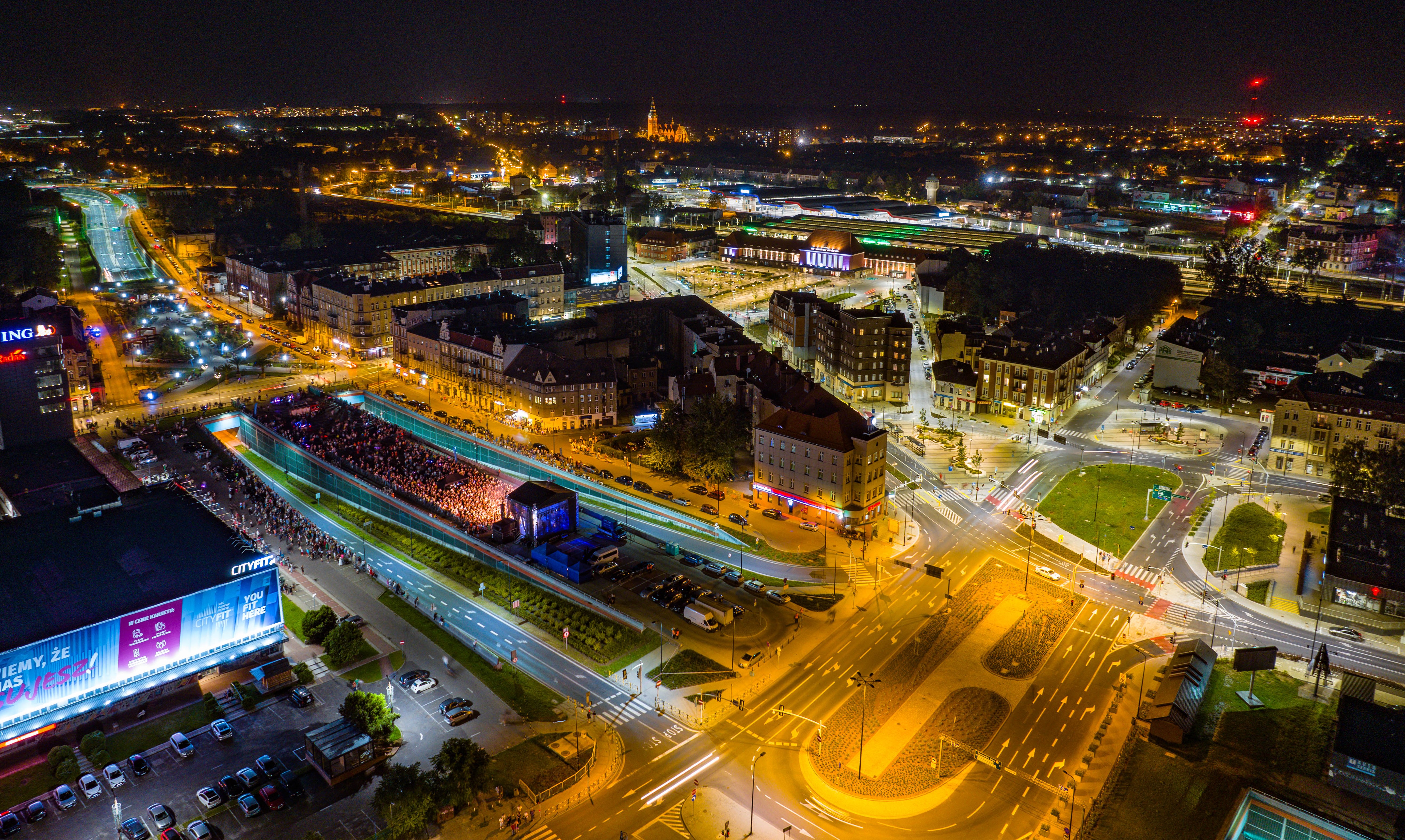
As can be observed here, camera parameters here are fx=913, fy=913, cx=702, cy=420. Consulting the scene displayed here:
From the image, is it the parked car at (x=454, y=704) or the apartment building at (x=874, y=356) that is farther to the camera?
the apartment building at (x=874, y=356)

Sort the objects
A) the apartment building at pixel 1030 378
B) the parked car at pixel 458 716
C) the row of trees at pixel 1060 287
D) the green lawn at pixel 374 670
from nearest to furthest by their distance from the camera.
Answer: the parked car at pixel 458 716
the green lawn at pixel 374 670
the apartment building at pixel 1030 378
the row of trees at pixel 1060 287

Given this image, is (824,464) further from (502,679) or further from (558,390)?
(558,390)

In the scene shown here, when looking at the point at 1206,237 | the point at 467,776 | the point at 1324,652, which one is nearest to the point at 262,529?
the point at 467,776

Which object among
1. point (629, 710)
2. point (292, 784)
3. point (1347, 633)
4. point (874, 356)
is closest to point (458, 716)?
point (292, 784)

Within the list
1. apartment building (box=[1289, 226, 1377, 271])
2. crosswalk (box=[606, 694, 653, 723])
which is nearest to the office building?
crosswalk (box=[606, 694, 653, 723])

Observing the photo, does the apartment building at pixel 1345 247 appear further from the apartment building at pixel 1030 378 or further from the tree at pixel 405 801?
the tree at pixel 405 801

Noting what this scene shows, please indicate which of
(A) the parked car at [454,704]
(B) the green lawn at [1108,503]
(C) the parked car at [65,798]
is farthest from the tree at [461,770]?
(B) the green lawn at [1108,503]

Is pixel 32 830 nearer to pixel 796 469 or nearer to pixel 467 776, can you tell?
pixel 467 776
